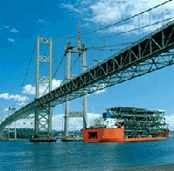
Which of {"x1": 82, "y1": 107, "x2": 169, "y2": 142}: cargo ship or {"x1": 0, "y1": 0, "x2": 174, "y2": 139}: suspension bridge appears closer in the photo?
{"x1": 0, "y1": 0, "x2": 174, "y2": 139}: suspension bridge

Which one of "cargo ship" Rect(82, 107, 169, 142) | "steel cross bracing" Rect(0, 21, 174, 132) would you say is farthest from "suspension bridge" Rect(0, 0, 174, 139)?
"cargo ship" Rect(82, 107, 169, 142)

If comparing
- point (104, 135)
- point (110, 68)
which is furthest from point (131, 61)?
point (104, 135)

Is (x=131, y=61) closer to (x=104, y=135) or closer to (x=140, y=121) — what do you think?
(x=104, y=135)

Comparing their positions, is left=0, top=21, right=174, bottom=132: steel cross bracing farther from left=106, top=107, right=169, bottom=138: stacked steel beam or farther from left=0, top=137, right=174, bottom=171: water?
left=106, top=107, right=169, bottom=138: stacked steel beam

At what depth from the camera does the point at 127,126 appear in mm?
84625

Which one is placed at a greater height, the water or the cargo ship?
the cargo ship

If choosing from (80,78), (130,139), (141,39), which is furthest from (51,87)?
(141,39)

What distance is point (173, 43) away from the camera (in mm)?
26469

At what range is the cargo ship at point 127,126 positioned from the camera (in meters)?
72.6

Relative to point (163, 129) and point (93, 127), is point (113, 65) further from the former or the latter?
point (163, 129)

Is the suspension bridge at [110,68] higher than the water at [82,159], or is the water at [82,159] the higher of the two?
the suspension bridge at [110,68]

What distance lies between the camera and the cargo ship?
72.6m

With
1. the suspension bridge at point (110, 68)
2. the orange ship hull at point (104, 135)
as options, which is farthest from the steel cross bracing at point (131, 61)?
the orange ship hull at point (104, 135)

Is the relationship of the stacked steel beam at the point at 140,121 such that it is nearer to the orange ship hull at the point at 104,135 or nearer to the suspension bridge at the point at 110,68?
the orange ship hull at the point at 104,135
